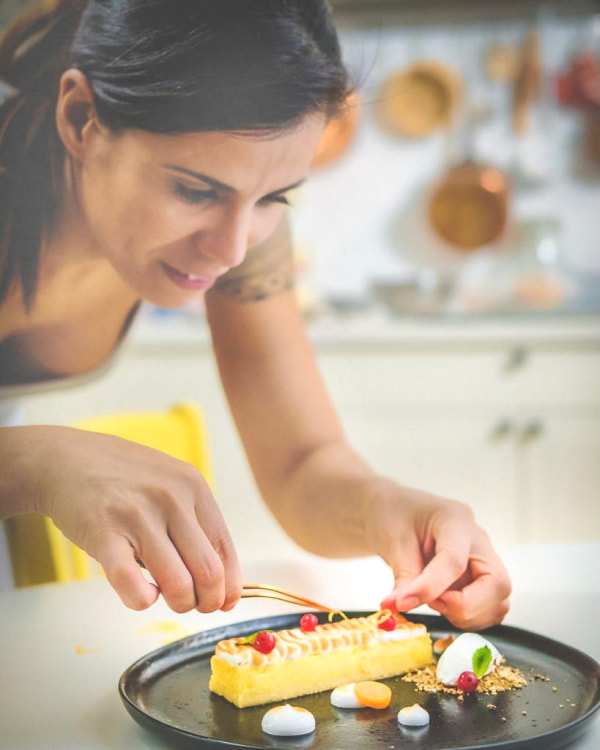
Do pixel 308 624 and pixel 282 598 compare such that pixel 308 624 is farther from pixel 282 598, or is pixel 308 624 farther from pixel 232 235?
pixel 232 235

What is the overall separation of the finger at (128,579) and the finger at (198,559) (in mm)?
34

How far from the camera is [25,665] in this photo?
69 cm

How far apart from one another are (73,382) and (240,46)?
12.3 inches

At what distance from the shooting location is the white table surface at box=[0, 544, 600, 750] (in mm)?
587

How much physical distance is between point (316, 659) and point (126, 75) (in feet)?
1.33

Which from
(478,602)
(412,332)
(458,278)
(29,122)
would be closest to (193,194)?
(29,122)

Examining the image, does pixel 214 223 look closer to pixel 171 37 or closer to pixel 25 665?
pixel 171 37

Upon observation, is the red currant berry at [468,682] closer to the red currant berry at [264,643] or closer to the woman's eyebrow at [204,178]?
the red currant berry at [264,643]

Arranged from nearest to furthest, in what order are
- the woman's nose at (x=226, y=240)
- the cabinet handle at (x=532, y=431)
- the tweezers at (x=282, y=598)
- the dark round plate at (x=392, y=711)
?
the dark round plate at (x=392, y=711)
the tweezers at (x=282, y=598)
the woman's nose at (x=226, y=240)
the cabinet handle at (x=532, y=431)

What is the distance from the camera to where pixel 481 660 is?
62 cm

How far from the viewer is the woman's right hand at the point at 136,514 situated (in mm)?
590

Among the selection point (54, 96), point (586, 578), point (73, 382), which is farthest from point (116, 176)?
point (586, 578)

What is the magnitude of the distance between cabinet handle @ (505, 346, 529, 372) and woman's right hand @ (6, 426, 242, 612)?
152 centimetres

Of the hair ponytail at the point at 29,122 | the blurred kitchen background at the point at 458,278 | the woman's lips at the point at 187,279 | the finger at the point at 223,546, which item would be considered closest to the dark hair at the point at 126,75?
the hair ponytail at the point at 29,122
